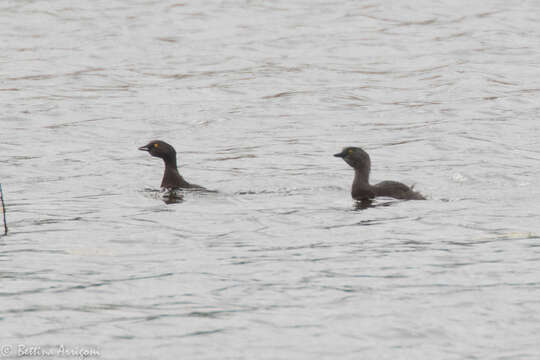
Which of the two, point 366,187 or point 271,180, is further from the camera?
point 271,180

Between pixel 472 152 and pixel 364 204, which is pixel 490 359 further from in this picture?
pixel 472 152

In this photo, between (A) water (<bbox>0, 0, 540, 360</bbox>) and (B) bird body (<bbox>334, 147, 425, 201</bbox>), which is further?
(B) bird body (<bbox>334, 147, 425, 201</bbox>)

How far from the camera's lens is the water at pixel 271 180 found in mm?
10461

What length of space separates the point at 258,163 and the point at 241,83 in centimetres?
1092

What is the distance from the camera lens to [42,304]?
36.1ft

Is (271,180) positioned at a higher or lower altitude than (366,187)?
lower

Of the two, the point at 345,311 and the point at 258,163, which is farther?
the point at 258,163

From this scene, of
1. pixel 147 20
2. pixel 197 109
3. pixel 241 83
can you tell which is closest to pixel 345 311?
pixel 197 109

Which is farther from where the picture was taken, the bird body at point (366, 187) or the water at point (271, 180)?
the bird body at point (366, 187)

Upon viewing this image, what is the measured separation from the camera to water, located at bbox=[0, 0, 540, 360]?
412 inches

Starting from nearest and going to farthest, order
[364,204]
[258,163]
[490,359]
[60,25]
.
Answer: [490,359]
[364,204]
[258,163]
[60,25]

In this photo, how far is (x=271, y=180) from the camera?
1978 centimetres

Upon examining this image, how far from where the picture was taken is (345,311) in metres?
10.8

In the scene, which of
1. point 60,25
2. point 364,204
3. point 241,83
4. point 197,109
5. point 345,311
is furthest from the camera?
point 60,25
